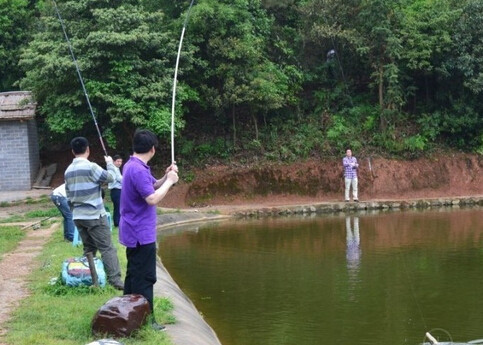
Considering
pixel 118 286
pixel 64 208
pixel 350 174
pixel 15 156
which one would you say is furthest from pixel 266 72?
pixel 118 286

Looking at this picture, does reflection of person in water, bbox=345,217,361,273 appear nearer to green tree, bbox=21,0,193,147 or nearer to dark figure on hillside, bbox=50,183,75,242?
dark figure on hillside, bbox=50,183,75,242

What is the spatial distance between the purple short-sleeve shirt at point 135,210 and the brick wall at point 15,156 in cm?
1759

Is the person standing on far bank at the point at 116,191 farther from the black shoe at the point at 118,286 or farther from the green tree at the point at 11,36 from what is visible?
the green tree at the point at 11,36

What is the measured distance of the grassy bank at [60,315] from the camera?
238 inches

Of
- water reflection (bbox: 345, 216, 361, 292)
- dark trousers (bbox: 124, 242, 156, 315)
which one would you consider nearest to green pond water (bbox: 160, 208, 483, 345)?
water reflection (bbox: 345, 216, 361, 292)

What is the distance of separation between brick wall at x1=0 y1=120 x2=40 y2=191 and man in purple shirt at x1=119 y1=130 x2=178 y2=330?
57.7 ft

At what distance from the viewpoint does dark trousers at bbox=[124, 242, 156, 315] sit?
6254 mm

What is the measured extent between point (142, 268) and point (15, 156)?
1786 cm

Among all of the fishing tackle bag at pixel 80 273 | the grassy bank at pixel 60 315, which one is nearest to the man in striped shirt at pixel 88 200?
the fishing tackle bag at pixel 80 273

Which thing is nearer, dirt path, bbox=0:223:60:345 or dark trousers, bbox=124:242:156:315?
dark trousers, bbox=124:242:156:315

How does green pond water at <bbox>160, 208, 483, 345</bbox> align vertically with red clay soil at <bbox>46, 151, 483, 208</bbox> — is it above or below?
below

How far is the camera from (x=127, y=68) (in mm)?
20375

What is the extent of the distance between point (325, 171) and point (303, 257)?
1046 centimetres

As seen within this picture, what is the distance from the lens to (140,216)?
623cm
